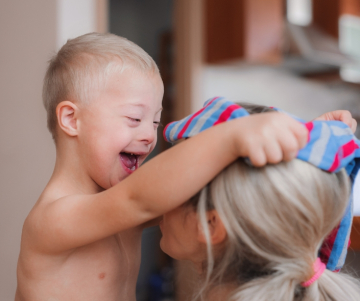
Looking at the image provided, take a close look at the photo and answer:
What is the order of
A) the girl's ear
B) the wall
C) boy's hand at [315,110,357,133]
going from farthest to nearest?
the wall < boy's hand at [315,110,357,133] < the girl's ear

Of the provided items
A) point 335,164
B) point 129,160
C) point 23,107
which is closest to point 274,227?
point 335,164

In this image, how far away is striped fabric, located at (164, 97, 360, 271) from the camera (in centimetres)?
54

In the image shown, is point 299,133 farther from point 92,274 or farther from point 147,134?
point 92,274

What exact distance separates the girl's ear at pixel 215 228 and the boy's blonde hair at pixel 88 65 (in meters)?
0.33

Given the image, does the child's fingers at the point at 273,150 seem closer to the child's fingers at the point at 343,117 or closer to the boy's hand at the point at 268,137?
the boy's hand at the point at 268,137

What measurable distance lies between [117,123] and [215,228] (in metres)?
0.28

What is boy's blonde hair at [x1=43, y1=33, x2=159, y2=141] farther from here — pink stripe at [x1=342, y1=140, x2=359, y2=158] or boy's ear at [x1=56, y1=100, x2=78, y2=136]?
pink stripe at [x1=342, y1=140, x2=359, y2=158]

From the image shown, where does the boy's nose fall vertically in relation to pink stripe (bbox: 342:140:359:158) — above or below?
below

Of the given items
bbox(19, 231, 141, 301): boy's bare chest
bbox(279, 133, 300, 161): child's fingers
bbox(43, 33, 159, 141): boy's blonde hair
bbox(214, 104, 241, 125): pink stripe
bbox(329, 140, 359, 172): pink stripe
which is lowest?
bbox(19, 231, 141, 301): boy's bare chest

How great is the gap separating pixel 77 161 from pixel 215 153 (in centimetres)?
38

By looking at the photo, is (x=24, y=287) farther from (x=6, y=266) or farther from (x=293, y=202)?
(x=6, y=266)

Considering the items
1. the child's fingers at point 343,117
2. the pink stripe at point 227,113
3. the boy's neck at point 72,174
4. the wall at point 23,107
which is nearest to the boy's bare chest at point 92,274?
the boy's neck at point 72,174

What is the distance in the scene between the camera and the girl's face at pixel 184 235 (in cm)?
64

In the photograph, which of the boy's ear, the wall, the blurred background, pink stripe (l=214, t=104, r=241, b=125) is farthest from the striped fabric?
the wall
